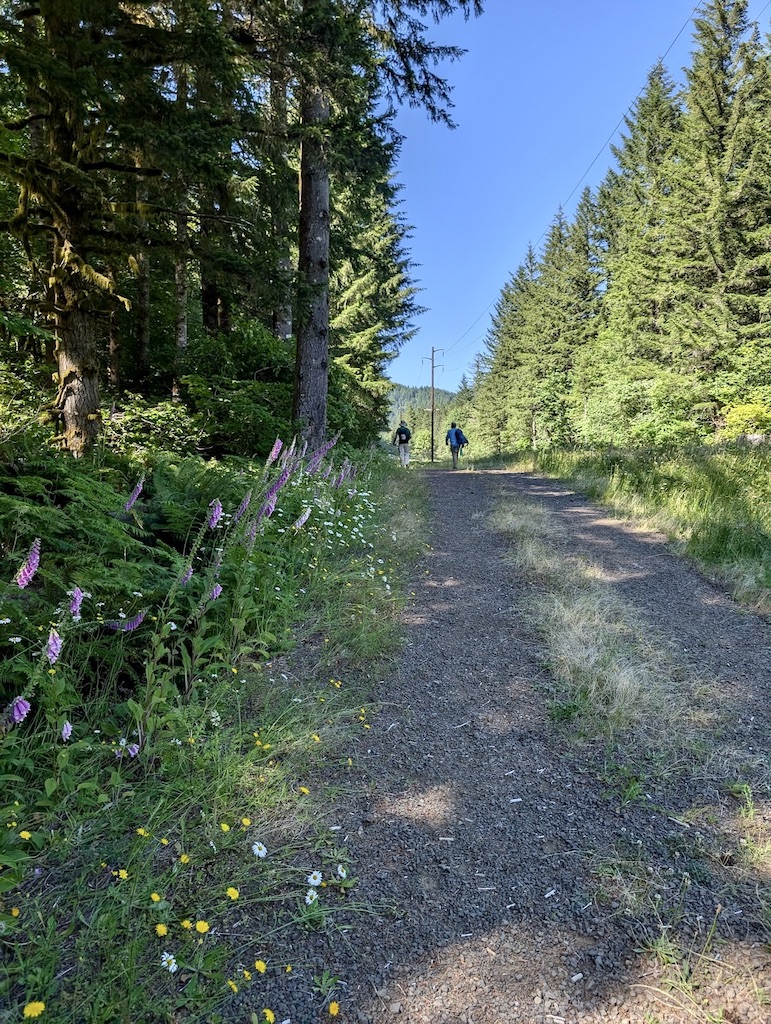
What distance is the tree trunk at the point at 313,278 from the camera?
7000 millimetres

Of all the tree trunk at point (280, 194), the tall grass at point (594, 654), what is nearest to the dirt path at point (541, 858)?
the tall grass at point (594, 654)

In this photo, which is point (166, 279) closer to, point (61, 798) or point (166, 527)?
point (166, 527)

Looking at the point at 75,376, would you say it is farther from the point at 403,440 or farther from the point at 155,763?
the point at 403,440

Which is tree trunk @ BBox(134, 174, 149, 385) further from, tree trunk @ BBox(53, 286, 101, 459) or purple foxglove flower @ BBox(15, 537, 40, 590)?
purple foxglove flower @ BBox(15, 537, 40, 590)

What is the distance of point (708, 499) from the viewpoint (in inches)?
298

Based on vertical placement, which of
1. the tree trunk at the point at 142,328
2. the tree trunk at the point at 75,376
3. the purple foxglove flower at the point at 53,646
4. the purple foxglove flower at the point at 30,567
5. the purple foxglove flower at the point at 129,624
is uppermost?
the tree trunk at the point at 142,328

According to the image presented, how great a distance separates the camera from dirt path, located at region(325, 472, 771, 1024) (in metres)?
1.51

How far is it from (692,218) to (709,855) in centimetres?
2272

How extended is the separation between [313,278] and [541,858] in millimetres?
7417

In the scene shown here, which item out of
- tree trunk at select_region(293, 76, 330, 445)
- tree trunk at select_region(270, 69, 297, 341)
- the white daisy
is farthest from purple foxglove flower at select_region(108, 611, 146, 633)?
tree trunk at select_region(293, 76, 330, 445)

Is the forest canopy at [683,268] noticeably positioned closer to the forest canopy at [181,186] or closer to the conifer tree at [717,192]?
the conifer tree at [717,192]

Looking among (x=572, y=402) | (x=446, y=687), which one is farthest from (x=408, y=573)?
(x=572, y=402)

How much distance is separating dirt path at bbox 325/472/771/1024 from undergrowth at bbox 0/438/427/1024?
0.20 m

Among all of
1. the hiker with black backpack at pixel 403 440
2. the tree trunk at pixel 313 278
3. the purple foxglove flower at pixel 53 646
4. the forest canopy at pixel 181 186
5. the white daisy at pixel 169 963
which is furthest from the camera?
the hiker with black backpack at pixel 403 440
